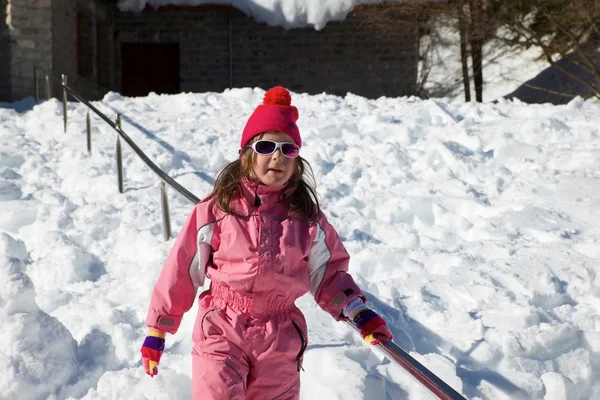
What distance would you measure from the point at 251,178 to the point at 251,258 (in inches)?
12.2

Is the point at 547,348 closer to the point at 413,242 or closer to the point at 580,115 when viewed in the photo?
the point at 413,242

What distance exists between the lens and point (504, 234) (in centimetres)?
616

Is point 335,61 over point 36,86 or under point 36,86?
over

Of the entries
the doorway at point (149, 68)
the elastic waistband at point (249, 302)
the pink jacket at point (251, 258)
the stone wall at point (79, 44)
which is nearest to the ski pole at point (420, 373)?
the pink jacket at point (251, 258)

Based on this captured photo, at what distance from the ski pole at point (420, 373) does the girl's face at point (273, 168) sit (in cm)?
65

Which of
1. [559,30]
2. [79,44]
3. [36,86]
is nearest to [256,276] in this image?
[36,86]

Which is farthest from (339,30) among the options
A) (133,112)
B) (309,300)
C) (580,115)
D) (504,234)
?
(309,300)

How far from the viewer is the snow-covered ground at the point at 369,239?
3.78 meters

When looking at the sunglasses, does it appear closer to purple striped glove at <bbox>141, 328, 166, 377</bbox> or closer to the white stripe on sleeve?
the white stripe on sleeve

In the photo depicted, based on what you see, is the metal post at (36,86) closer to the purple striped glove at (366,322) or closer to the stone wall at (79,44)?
the stone wall at (79,44)

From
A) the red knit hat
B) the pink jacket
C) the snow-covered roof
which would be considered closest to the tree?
the snow-covered roof

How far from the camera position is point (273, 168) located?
9.27 ft

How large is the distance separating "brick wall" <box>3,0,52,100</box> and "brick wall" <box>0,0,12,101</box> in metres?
0.05

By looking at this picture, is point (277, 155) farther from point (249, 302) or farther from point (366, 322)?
point (366, 322)
